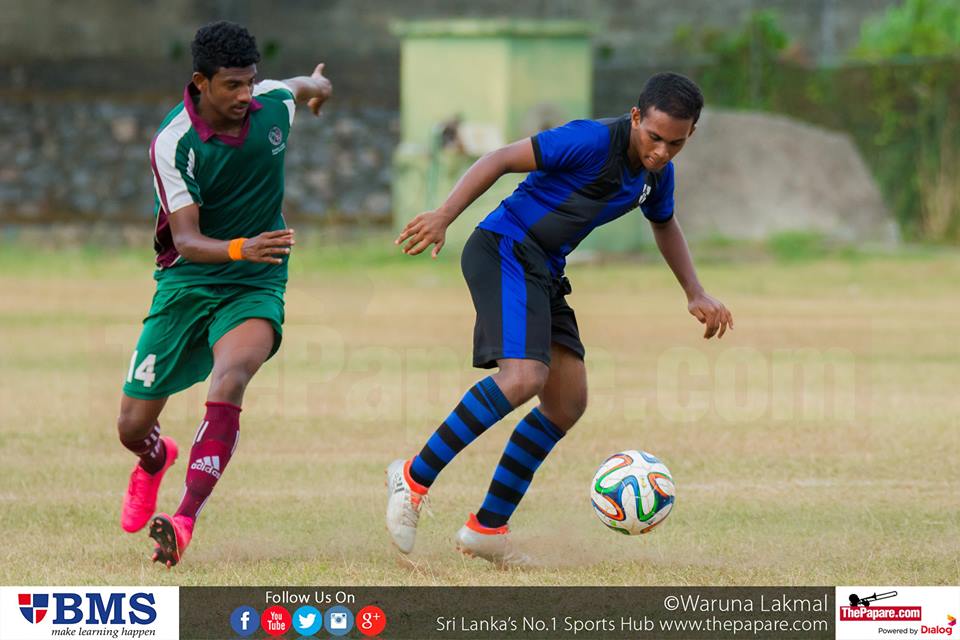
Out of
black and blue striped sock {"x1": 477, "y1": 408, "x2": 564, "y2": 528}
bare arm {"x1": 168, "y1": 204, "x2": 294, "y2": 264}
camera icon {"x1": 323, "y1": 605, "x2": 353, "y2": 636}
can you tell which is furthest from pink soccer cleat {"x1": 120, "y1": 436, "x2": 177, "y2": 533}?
camera icon {"x1": 323, "y1": 605, "x2": 353, "y2": 636}

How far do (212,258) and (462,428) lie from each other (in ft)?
3.74

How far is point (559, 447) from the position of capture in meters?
8.74

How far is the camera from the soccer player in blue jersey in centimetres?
593

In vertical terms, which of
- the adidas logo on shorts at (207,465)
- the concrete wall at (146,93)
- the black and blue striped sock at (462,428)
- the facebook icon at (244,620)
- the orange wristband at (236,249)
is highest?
the concrete wall at (146,93)

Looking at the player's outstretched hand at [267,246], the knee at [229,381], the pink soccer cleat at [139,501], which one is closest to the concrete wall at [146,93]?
the pink soccer cleat at [139,501]

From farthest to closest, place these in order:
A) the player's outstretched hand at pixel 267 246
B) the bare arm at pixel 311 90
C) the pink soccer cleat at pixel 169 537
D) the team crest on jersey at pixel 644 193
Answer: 1. the bare arm at pixel 311 90
2. the team crest on jersey at pixel 644 193
3. the player's outstretched hand at pixel 267 246
4. the pink soccer cleat at pixel 169 537

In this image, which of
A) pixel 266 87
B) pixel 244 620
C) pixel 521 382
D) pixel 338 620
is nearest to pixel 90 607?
pixel 244 620

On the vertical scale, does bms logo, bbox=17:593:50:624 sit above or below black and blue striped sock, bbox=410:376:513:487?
below

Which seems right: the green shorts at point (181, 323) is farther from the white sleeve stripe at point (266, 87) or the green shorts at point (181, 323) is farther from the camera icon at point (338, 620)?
the camera icon at point (338, 620)

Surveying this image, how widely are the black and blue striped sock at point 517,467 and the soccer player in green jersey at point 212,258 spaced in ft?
3.32

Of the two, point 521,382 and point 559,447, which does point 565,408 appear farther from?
point 559,447

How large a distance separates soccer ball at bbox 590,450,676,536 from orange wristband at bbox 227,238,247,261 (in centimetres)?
163

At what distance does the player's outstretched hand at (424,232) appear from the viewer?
5.80 m

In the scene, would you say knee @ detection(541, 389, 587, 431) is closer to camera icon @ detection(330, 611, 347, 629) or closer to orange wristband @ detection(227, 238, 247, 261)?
orange wristband @ detection(227, 238, 247, 261)
